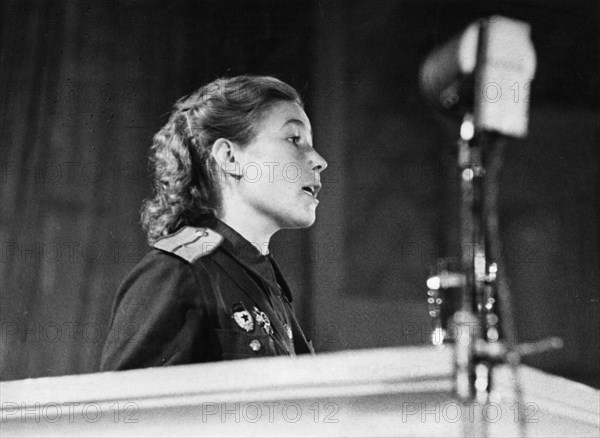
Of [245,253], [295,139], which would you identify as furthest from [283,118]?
[245,253]

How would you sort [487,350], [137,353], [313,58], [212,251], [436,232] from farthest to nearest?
1. [313,58]
2. [436,232]
3. [212,251]
4. [137,353]
5. [487,350]

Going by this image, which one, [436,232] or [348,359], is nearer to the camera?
[348,359]

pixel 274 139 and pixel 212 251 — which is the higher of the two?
pixel 274 139

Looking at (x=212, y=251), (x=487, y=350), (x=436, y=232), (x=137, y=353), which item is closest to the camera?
(x=487, y=350)

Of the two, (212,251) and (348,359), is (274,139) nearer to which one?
(212,251)

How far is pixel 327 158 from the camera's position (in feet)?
5.56

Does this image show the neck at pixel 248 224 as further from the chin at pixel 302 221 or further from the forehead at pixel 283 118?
the forehead at pixel 283 118

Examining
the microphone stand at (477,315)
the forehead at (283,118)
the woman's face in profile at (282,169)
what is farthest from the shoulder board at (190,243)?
the microphone stand at (477,315)

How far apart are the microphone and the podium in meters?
0.52

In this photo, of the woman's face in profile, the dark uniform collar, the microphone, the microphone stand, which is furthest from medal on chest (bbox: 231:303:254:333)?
the microphone

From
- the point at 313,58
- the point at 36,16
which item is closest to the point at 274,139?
the point at 313,58

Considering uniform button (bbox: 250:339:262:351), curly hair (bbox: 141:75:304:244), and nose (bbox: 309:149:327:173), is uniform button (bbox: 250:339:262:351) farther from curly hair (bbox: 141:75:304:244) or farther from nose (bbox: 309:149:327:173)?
nose (bbox: 309:149:327:173)

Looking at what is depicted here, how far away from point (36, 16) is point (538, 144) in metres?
1.11

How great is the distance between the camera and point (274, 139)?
5.35 ft
